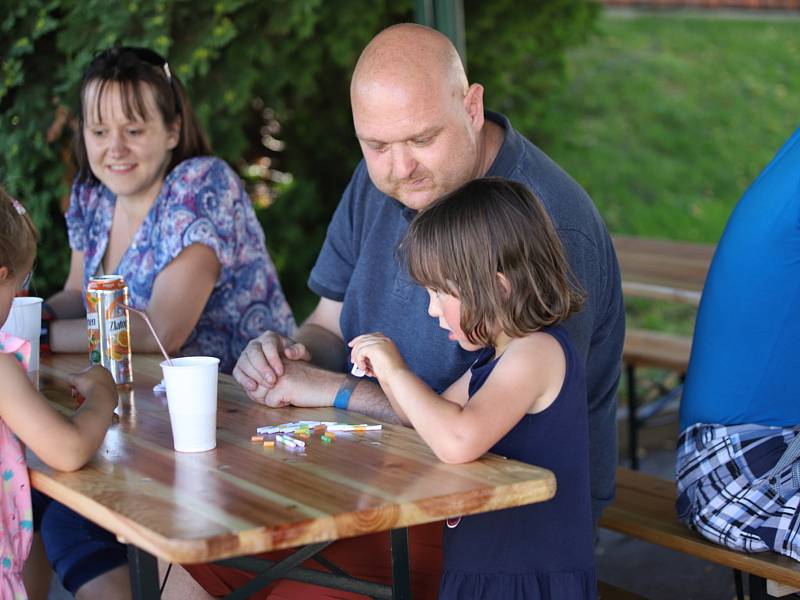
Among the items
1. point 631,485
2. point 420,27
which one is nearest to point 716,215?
point 631,485

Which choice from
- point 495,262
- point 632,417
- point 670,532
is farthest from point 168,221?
point 632,417

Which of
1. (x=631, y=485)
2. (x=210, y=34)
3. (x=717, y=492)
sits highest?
(x=210, y=34)

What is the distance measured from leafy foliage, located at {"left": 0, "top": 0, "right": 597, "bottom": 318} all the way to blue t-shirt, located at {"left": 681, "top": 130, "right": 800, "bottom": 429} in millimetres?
2281

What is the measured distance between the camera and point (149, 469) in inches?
78.0

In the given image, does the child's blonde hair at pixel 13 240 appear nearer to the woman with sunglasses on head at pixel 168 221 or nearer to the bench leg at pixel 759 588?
the woman with sunglasses on head at pixel 168 221

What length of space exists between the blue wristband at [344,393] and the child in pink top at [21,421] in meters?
0.45

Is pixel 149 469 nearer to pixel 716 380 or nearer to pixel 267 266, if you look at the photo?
pixel 716 380

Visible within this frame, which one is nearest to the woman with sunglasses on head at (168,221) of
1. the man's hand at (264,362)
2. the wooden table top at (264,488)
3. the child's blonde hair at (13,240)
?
the man's hand at (264,362)

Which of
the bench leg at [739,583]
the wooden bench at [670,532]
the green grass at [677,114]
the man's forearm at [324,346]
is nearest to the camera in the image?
the wooden bench at [670,532]

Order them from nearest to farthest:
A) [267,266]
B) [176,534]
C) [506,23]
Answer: [176,534], [267,266], [506,23]

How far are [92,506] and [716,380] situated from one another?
1.41 metres

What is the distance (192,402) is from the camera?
2049mm

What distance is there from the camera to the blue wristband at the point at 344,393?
8.03ft

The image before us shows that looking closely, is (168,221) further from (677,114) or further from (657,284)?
(677,114)
